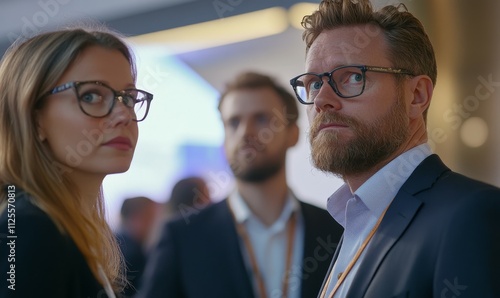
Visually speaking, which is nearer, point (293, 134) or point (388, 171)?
point (388, 171)

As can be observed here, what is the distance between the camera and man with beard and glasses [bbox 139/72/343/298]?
97.6 inches

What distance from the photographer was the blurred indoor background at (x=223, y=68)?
8.54 ft

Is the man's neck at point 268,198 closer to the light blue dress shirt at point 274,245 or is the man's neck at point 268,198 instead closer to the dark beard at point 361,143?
the light blue dress shirt at point 274,245

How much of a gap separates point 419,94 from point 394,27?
0.18 meters

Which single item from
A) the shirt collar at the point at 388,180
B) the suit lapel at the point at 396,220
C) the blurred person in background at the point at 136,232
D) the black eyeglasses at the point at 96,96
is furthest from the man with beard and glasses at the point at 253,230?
the black eyeglasses at the point at 96,96

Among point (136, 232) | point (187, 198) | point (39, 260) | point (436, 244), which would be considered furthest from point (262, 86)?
point (39, 260)

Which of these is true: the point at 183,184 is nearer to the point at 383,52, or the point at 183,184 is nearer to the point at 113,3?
the point at 113,3

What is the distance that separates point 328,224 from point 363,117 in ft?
3.13

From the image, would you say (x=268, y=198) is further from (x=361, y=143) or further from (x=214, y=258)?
(x=361, y=143)

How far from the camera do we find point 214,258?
8.29ft

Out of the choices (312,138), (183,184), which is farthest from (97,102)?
(183,184)

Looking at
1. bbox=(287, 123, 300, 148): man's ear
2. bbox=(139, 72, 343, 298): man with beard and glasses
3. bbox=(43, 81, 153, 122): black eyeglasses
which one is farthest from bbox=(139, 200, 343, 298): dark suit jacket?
bbox=(43, 81, 153, 122): black eyeglasses

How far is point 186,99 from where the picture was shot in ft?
9.75

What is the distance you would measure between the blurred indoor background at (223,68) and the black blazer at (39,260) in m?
1.37
